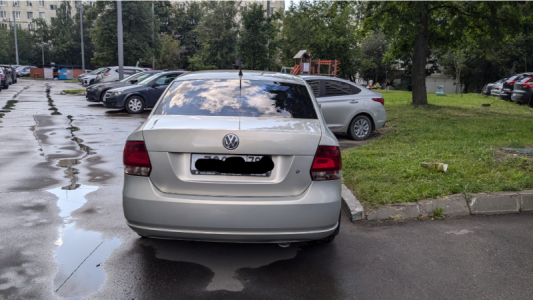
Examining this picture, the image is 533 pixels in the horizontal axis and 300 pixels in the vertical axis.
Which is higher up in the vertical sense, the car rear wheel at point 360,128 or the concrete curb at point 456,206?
the car rear wheel at point 360,128

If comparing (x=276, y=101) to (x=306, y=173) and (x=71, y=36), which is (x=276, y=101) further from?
(x=71, y=36)

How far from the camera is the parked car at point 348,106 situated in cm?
1055

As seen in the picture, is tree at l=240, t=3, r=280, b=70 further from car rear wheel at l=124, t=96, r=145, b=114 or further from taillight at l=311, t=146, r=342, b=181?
taillight at l=311, t=146, r=342, b=181

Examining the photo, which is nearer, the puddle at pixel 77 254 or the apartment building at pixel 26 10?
the puddle at pixel 77 254

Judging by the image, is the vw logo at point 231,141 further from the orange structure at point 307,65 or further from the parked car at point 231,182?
the orange structure at point 307,65

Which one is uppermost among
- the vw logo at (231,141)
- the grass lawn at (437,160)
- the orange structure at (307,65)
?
the orange structure at (307,65)

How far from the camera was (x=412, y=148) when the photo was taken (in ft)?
29.1

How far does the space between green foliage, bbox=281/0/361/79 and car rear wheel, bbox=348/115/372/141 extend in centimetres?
3412

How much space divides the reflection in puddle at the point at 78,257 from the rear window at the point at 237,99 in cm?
135

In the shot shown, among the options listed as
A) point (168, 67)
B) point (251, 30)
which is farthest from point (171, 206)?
point (168, 67)

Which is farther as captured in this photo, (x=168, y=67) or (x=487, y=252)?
(x=168, y=67)

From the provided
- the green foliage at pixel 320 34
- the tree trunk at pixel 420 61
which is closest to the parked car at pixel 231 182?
Result: the tree trunk at pixel 420 61

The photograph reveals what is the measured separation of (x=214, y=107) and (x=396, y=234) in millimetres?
2304

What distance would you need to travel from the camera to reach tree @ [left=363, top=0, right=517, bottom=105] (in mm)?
16125
